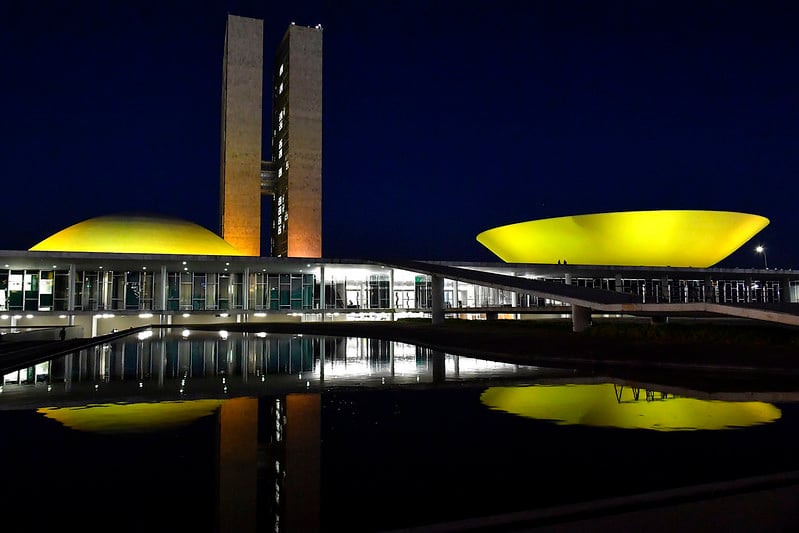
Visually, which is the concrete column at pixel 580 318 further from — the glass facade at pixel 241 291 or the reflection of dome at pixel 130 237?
the reflection of dome at pixel 130 237

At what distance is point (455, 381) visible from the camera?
1177 centimetres

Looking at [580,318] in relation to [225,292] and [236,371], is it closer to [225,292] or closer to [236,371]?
[236,371]

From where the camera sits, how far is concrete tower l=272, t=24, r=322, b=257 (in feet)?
233

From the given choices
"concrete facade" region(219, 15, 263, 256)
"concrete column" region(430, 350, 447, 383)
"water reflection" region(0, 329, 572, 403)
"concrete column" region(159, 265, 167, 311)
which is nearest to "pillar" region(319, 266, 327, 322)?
"concrete column" region(159, 265, 167, 311)

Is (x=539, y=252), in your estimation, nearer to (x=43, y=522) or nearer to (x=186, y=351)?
(x=186, y=351)

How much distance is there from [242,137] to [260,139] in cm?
195

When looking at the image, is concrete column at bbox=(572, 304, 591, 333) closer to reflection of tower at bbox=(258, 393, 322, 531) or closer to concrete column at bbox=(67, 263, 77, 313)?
reflection of tower at bbox=(258, 393, 322, 531)

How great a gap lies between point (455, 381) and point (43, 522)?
323 inches

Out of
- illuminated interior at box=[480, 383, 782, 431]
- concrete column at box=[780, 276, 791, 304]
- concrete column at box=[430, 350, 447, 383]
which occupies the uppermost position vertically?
concrete column at box=[780, 276, 791, 304]

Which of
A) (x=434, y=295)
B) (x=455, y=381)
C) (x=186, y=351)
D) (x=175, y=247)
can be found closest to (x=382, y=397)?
(x=455, y=381)

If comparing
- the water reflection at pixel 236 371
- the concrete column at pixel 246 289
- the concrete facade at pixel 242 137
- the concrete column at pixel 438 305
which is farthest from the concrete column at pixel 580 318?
the concrete facade at pixel 242 137

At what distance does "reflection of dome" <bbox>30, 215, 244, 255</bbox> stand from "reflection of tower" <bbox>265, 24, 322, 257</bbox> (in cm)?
1888

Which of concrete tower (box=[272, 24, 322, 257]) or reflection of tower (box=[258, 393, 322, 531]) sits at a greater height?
concrete tower (box=[272, 24, 322, 257])

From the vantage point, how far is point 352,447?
21.4 feet
